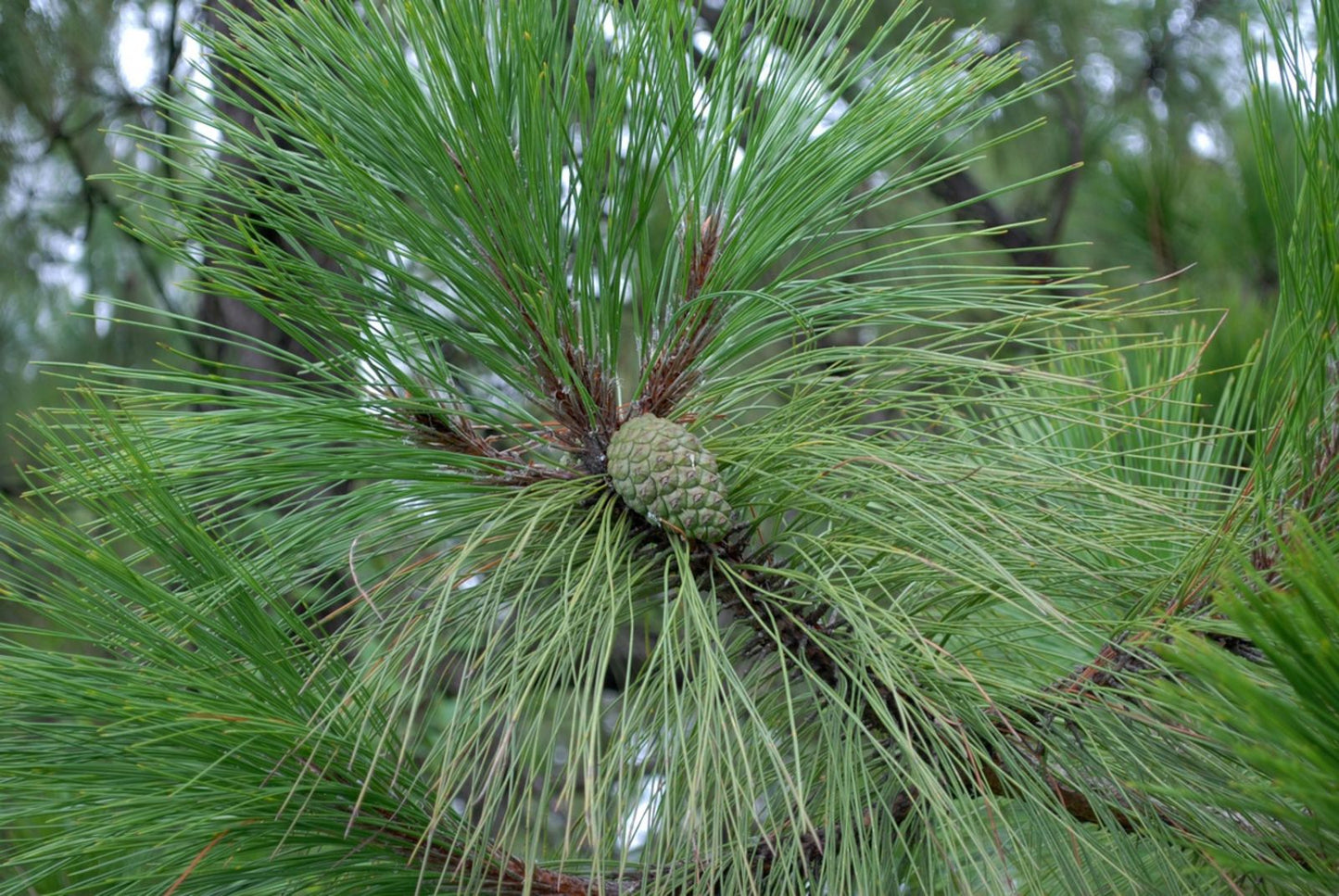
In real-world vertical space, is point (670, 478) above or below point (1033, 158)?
below

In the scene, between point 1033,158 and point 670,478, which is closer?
point 670,478

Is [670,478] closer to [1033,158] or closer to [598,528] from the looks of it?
[598,528]

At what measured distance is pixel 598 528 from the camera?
0.87 meters

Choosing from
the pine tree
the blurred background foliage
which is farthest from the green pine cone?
the blurred background foliage

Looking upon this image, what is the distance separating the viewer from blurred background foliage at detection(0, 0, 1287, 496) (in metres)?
2.63

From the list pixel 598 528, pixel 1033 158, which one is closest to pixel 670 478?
pixel 598 528

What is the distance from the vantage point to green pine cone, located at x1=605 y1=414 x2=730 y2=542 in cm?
77

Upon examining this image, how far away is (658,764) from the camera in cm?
89

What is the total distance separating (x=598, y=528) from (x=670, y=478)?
12 centimetres

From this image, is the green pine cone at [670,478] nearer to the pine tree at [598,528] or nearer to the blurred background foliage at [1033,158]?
the pine tree at [598,528]

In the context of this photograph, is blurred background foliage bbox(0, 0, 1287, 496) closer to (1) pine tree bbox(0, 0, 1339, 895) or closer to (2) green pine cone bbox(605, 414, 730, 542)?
(1) pine tree bbox(0, 0, 1339, 895)

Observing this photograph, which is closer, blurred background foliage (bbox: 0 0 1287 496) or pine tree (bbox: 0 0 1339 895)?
pine tree (bbox: 0 0 1339 895)

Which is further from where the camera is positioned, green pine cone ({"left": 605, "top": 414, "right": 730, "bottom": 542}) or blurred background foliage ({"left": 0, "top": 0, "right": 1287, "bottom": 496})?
blurred background foliage ({"left": 0, "top": 0, "right": 1287, "bottom": 496})

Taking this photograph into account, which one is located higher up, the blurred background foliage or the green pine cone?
the blurred background foliage
